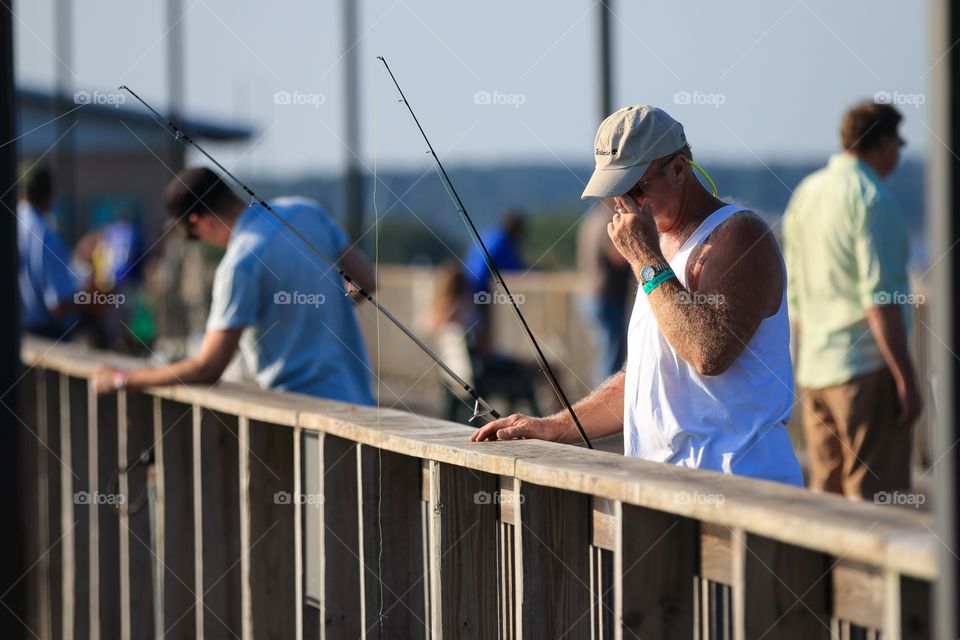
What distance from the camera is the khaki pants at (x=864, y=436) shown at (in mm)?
5699

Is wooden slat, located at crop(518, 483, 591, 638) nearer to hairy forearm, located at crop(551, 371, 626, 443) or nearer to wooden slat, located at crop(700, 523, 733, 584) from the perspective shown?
wooden slat, located at crop(700, 523, 733, 584)

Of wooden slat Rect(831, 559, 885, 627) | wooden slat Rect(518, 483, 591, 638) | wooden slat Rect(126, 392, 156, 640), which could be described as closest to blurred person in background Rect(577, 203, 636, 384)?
wooden slat Rect(126, 392, 156, 640)

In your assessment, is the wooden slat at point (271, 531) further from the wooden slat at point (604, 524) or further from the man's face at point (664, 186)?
the wooden slat at point (604, 524)

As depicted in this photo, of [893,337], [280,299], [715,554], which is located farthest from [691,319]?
[893,337]

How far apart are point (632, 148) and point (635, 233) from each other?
22cm

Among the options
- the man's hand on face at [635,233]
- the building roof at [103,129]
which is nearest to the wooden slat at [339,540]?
the man's hand on face at [635,233]

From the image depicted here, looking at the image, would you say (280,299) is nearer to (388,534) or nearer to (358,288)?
(358,288)

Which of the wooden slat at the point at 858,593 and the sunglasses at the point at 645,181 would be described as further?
the sunglasses at the point at 645,181

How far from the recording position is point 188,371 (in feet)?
16.1

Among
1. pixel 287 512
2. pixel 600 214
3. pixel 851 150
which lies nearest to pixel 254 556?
pixel 287 512

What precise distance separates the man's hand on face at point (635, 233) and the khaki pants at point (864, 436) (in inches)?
108

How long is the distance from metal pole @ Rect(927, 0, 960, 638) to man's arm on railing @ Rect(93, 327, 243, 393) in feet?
11.3

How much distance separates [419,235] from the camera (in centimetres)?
4284

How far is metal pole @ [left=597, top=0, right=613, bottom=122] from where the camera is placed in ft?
26.7
